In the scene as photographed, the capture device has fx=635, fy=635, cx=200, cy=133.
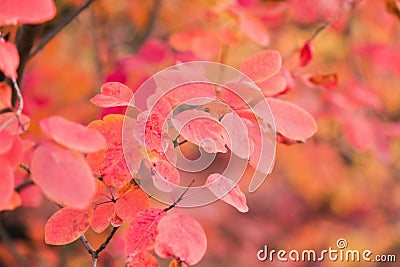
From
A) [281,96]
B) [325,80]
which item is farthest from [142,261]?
[281,96]

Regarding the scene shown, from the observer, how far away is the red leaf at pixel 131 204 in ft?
2.51

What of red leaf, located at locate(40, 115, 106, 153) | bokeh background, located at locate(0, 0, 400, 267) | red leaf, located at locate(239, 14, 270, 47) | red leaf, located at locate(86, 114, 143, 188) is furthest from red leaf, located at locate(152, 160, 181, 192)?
red leaf, located at locate(239, 14, 270, 47)

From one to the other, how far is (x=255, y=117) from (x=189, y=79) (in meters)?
0.10

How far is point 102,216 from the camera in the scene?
778 millimetres

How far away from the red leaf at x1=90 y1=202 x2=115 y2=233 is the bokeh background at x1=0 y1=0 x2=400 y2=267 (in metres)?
0.21

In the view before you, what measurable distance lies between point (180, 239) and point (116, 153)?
13cm

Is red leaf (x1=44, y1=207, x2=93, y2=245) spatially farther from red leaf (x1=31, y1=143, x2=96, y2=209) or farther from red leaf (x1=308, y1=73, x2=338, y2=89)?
red leaf (x1=308, y1=73, x2=338, y2=89)

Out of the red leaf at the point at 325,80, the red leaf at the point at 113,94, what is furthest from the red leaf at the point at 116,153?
the red leaf at the point at 325,80

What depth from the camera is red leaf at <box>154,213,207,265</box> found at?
692mm

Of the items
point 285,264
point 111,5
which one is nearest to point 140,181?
point 111,5

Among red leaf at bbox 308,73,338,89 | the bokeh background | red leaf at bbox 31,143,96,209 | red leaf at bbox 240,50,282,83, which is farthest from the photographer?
the bokeh background

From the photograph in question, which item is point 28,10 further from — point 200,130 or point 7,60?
point 200,130

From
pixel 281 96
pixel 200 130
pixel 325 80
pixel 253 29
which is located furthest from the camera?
pixel 281 96

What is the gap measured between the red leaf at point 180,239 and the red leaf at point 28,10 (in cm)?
26
